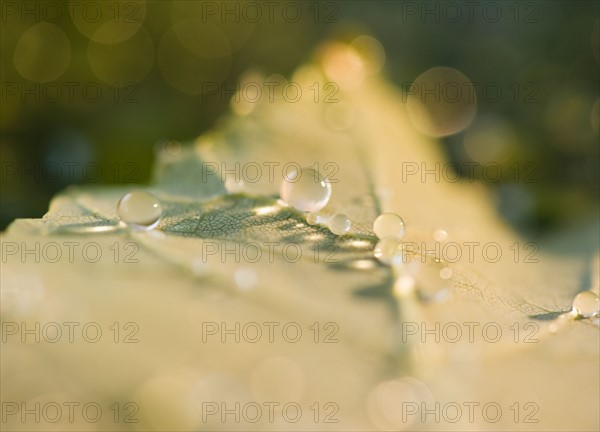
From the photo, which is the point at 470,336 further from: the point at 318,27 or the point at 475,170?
the point at 318,27

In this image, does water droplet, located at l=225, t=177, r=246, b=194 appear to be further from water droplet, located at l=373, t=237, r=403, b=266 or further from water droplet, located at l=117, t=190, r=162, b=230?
water droplet, located at l=373, t=237, r=403, b=266

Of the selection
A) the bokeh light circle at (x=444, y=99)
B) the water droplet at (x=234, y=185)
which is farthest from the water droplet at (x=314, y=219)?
the bokeh light circle at (x=444, y=99)

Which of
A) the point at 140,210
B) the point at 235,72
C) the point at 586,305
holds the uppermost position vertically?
the point at 235,72

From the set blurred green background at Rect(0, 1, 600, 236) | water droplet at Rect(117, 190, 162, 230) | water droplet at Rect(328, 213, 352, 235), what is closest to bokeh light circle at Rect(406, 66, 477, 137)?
blurred green background at Rect(0, 1, 600, 236)

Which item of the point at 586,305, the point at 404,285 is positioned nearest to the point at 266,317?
the point at 404,285

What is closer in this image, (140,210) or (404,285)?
(404,285)

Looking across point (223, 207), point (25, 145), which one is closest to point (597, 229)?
point (223, 207)

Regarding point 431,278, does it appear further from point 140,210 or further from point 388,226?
point 140,210
